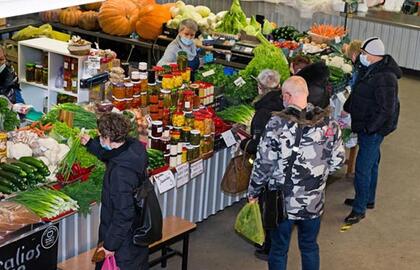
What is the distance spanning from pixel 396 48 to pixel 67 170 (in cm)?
821

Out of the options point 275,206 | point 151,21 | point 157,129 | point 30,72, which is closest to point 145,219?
point 275,206

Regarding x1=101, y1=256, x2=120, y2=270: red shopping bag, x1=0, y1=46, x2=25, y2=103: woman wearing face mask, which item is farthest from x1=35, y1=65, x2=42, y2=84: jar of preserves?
x1=101, y1=256, x2=120, y2=270: red shopping bag

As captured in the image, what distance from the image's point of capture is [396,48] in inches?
484

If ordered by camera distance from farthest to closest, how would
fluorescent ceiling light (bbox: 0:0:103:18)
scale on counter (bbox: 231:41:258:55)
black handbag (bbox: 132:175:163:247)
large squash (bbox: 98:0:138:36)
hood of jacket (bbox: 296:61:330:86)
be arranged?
large squash (bbox: 98:0:138:36), scale on counter (bbox: 231:41:258:55), hood of jacket (bbox: 296:61:330:86), black handbag (bbox: 132:175:163:247), fluorescent ceiling light (bbox: 0:0:103:18)

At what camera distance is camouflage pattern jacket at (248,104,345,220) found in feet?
16.7

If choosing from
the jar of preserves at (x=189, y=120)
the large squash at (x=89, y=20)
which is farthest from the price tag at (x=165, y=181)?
the large squash at (x=89, y=20)

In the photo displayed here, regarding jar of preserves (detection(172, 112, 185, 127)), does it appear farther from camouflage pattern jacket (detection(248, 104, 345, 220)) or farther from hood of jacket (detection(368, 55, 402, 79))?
hood of jacket (detection(368, 55, 402, 79))

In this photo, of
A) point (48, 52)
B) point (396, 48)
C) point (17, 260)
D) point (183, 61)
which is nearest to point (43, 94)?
point (48, 52)

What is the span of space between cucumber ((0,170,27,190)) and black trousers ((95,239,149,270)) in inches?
29.2

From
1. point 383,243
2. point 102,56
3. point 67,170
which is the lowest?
point 383,243

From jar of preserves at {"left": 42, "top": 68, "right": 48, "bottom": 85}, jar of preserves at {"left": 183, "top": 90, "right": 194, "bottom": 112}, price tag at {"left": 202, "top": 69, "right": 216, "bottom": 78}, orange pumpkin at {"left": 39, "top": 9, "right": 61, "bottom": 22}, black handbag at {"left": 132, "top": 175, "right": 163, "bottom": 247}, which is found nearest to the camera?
black handbag at {"left": 132, "top": 175, "right": 163, "bottom": 247}

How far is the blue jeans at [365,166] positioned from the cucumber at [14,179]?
3146mm

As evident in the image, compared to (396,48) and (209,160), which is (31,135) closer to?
(209,160)

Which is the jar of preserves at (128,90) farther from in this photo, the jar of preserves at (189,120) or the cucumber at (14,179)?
the cucumber at (14,179)
